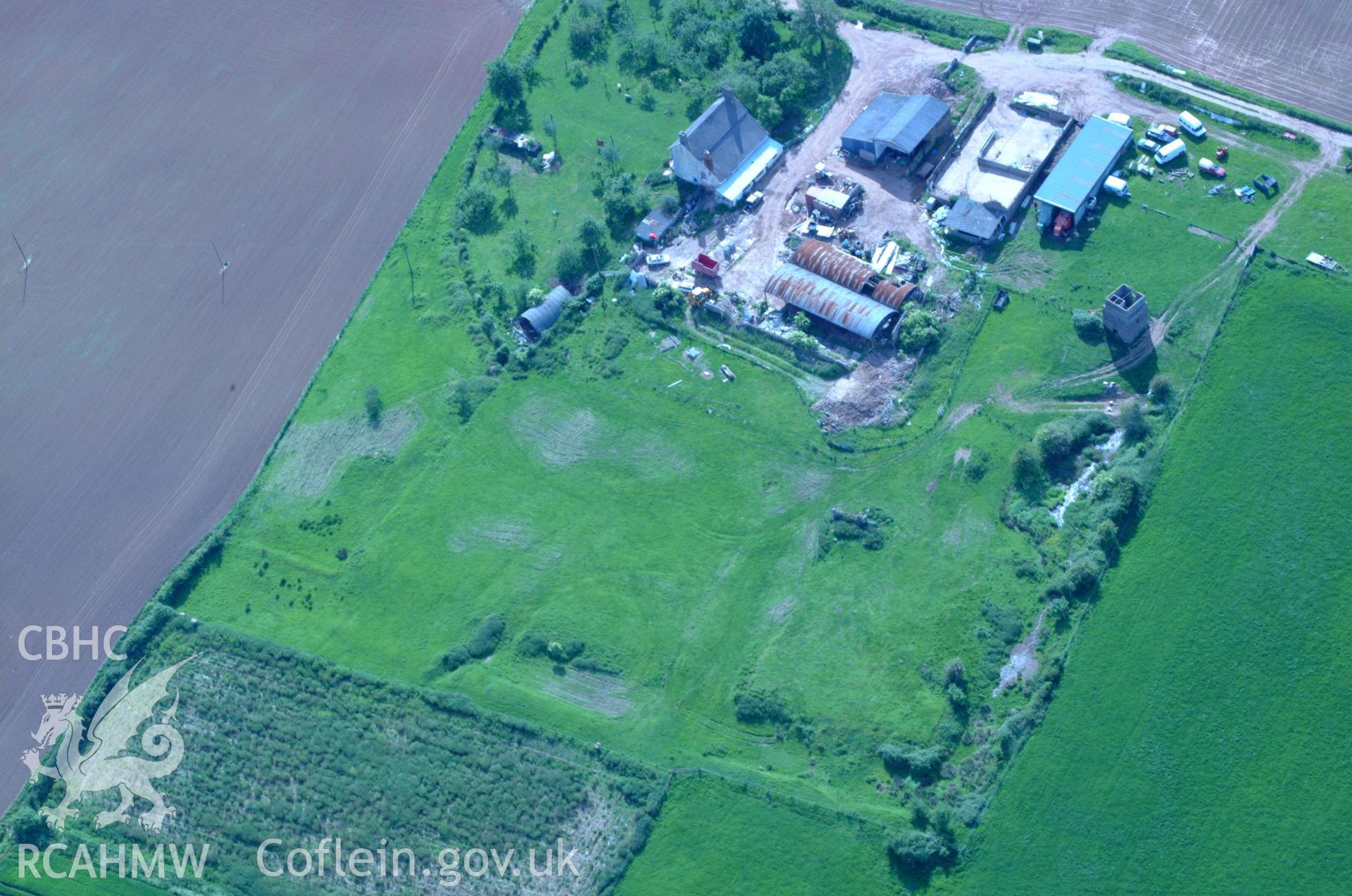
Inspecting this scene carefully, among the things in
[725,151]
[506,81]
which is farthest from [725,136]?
[506,81]

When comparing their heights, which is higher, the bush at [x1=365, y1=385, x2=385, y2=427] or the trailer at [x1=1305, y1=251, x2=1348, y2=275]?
the trailer at [x1=1305, y1=251, x2=1348, y2=275]

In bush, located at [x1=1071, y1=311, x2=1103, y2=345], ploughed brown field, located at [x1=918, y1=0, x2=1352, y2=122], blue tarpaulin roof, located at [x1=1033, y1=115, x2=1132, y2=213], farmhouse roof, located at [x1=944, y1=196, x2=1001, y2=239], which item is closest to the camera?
bush, located at [x1=1071, y1=311, x2=1103, y2=345]

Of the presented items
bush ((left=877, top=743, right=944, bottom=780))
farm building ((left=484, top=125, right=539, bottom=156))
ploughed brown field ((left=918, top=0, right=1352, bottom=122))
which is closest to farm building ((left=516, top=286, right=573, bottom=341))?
farm building ((left=484, top=125, right=539, bottom=156))

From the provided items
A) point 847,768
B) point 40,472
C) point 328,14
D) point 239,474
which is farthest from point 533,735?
point 328,14

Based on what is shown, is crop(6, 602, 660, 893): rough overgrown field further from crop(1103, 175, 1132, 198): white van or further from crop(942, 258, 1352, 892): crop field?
crop(1103, 175, 1132, 198): white van

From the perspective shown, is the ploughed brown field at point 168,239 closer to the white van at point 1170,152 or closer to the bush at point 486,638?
the bush at point 486,638

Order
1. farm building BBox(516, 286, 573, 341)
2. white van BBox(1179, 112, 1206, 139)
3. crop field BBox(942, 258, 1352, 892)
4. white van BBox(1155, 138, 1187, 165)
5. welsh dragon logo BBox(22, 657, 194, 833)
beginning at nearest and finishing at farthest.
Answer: crop field BBox(942, 258, 1352, 892) → welsh dragon logo BBox(22, 657, 194, 833) → farm building BBox(516, 286, 573, 341) → white van BBox(1155, 138, 1187, 165) → white van BBox(1179, 112, 1206, 139)

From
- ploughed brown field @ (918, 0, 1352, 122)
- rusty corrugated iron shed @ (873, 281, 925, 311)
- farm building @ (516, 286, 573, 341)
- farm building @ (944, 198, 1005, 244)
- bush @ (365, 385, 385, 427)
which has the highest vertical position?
ploughed brown field @ (918, 0, 1352, 122)
